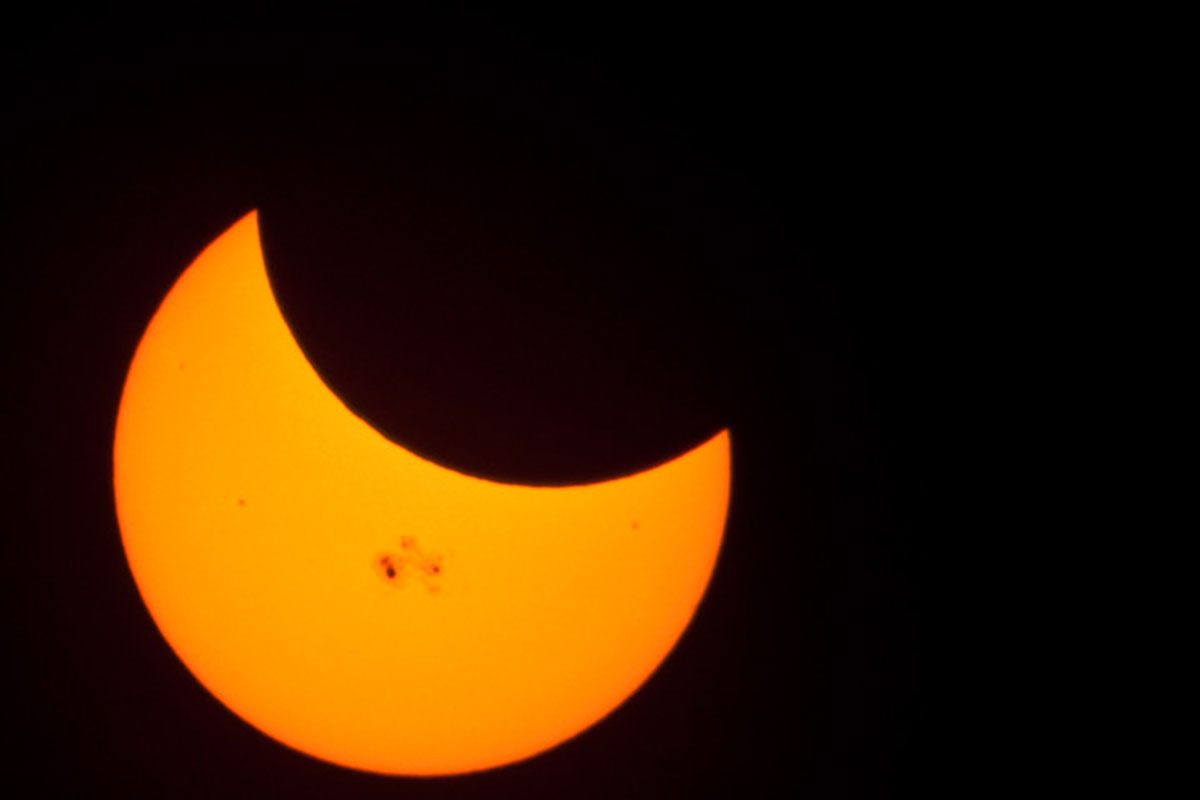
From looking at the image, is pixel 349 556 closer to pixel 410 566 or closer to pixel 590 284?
pixel 410 566

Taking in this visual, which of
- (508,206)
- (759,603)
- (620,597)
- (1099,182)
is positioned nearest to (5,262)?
(508,206)

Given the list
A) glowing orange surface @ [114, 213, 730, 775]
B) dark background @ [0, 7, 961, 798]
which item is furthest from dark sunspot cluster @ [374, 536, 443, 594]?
dark background @ [0, 7, 961, 798]

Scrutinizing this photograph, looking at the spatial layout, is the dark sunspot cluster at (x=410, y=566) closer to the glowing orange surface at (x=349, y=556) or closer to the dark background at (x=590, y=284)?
the glowing orange surface at (x=349, y=556)

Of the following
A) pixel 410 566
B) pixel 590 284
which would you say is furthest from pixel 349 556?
pixel 590 284

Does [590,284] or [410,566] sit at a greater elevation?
[590,284]

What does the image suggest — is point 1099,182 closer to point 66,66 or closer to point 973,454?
point 973,454

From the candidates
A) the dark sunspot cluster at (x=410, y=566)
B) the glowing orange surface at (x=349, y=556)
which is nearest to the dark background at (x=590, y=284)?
the glowing orange surface at (x=349, y=556)
